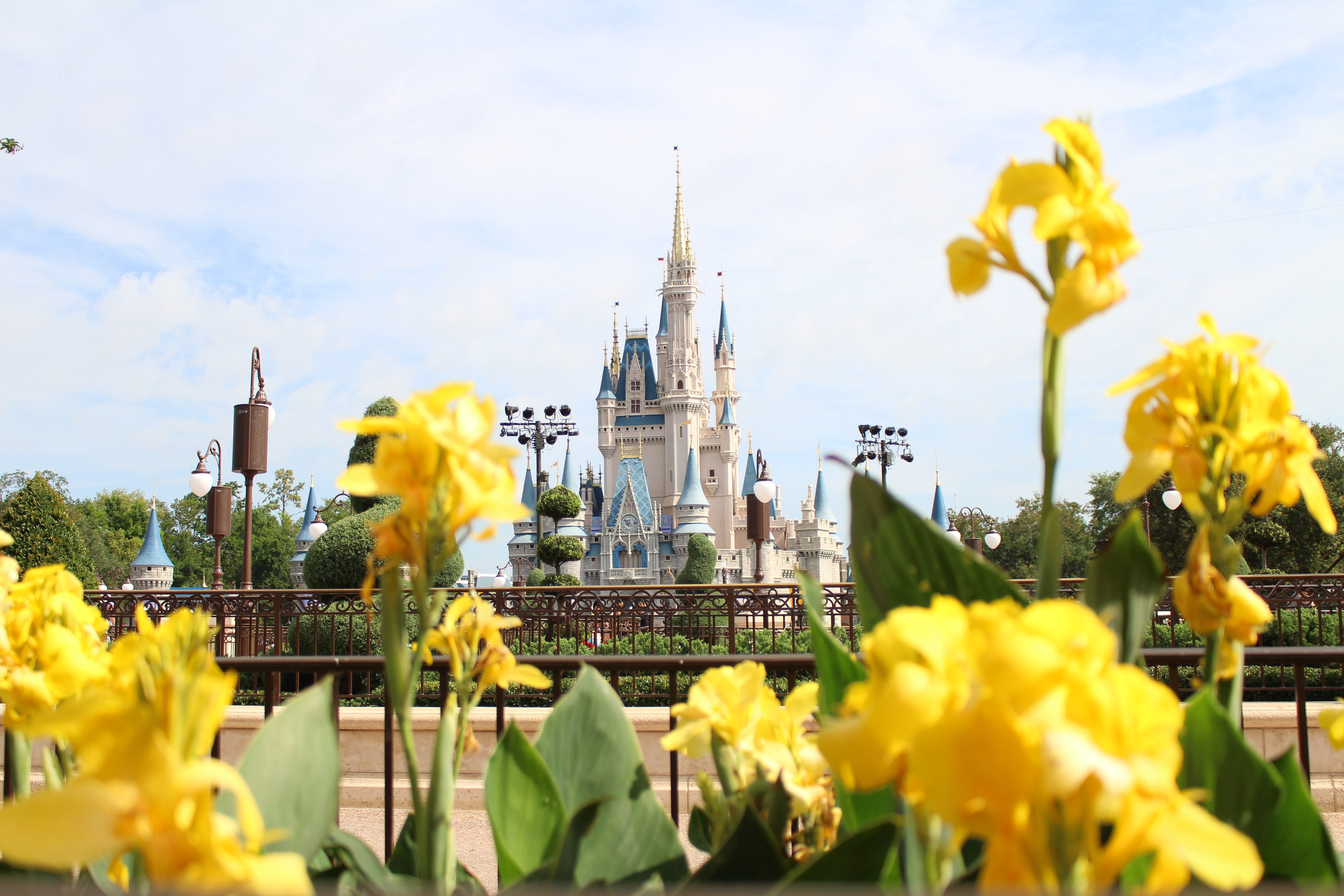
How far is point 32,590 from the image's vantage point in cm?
146

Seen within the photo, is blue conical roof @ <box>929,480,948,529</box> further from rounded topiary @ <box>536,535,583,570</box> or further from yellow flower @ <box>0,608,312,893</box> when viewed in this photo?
yellow flower @ <box>0,608,312,893</box>

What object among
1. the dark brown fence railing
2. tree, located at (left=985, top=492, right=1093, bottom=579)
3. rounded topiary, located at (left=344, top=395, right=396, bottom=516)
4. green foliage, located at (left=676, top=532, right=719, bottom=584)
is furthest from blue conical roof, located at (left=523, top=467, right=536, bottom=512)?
the dark brown fence railing

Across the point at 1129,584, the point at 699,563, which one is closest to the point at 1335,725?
the point at 1129,584

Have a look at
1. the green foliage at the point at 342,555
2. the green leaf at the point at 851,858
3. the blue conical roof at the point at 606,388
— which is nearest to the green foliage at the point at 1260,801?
the green leaf at the point at 851,858

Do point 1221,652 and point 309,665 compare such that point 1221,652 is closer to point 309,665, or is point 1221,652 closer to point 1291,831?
point 1291,831

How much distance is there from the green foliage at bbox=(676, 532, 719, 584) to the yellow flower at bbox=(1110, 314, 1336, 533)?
3706 cm

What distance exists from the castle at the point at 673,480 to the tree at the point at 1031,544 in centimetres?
1007

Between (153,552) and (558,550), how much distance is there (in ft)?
42.0

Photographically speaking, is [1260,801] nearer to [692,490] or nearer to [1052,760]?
[1052,760]

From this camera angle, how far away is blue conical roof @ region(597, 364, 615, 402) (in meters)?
70.1

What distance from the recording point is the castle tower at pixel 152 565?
93.4ft

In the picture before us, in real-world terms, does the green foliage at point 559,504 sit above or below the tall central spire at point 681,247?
below

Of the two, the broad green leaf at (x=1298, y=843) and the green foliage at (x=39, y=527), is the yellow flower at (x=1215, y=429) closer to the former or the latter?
the broad green leaf at (x=1298, y=843)

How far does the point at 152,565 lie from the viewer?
1136 inches
